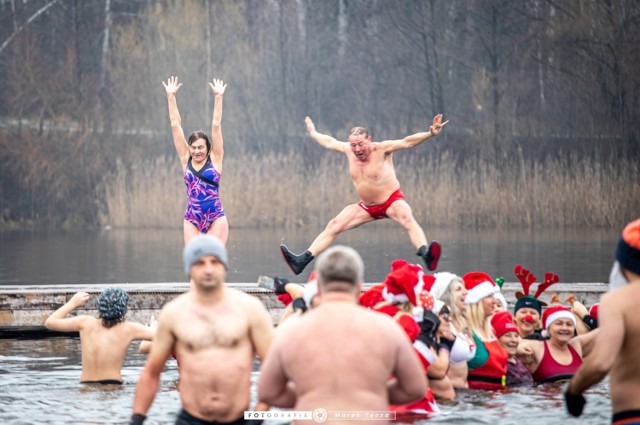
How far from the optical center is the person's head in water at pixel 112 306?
37.0ft

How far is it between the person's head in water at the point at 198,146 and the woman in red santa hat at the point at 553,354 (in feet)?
11.9

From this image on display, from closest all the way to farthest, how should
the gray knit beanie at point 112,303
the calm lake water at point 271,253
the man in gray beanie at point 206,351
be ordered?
the man in gray beanie at point 206,351 < the gray knit beanie at point 112,303 < the calm lake water at point 271,253

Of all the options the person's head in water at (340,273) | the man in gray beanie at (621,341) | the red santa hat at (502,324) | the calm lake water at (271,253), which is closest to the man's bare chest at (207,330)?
the person's head in water at (340,273)

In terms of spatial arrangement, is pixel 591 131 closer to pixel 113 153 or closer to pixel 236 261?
pixel 113 153

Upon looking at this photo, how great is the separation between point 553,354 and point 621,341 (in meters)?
5.49

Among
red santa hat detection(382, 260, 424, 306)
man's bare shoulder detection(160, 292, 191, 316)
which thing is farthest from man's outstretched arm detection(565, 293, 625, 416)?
red santa hat detection(382, 260, 424, 306)

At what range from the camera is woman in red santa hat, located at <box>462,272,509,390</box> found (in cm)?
1112

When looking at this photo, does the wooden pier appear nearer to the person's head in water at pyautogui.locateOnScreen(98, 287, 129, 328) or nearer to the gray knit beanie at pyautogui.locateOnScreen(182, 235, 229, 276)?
the person's head in water at pyautogui.locateOnScreen(98, 287, 129, 328)

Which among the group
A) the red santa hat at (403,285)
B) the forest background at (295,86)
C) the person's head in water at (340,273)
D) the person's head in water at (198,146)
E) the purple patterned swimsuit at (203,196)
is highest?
the forest background at (295,86)

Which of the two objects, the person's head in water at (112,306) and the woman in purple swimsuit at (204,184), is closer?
the person's head in water at (112,306)

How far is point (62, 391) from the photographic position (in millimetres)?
11516

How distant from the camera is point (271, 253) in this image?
28.4 meters

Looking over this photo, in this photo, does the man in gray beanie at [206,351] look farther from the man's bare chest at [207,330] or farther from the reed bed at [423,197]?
the reed bed at [423,197]

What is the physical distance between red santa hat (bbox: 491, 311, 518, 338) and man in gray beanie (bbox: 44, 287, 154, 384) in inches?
118
